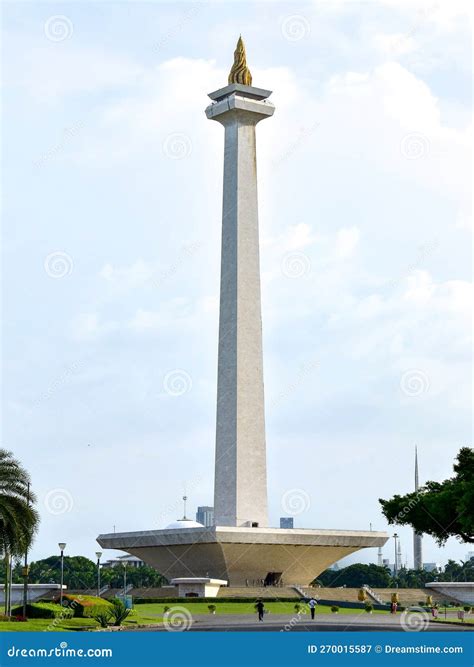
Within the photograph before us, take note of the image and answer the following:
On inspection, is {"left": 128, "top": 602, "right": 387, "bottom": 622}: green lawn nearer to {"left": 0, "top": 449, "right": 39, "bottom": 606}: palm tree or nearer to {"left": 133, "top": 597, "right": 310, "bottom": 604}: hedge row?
{"left": 133, "top": 597, "right": 310, "bottom": 604}: hedge row

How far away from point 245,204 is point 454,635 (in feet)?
120

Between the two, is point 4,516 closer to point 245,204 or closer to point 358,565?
point 245,204

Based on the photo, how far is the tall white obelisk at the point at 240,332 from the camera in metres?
70.3

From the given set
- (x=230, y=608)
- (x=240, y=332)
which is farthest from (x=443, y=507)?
(x=240, y=332)

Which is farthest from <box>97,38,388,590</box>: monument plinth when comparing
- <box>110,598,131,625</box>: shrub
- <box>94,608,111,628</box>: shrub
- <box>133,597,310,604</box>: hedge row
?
<box>110,598,131,625</box>: shrub

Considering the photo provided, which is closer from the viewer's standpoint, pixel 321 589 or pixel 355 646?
pixel 355 646

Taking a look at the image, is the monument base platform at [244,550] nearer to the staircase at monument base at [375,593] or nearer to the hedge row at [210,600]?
the staircase at monument base at [375,593]

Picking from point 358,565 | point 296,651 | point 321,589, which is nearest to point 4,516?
point 296,651

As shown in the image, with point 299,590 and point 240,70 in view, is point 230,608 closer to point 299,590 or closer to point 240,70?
point 299,590

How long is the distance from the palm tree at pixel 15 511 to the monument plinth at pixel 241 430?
73.9ft

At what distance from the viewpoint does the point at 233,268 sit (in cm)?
7175

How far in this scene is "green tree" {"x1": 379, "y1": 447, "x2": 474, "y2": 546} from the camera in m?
49.9

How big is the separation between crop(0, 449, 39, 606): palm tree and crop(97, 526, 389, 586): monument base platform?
2091 centimetres

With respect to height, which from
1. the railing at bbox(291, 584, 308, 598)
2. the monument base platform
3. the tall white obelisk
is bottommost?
the railing at bbox(291, 584, 308, 598)
